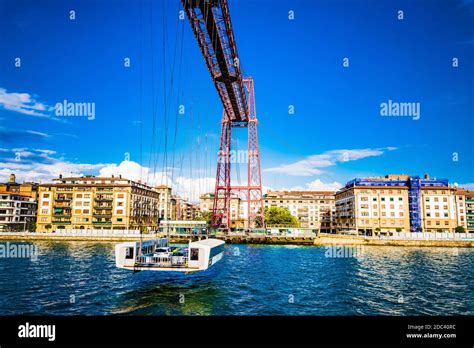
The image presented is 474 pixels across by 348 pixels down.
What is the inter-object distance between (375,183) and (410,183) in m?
7.29

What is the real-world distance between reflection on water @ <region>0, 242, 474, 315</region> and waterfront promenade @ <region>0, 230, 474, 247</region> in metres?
31.5

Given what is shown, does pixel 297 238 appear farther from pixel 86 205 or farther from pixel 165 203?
pixel 165 203

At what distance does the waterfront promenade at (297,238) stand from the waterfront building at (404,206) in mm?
13904

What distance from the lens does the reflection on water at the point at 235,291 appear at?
44.9 feet

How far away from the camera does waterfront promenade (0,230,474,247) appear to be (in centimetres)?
5525

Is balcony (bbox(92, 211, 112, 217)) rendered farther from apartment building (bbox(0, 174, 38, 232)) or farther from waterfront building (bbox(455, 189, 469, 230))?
waterfront building (bbox(455, 189, 469, 230))

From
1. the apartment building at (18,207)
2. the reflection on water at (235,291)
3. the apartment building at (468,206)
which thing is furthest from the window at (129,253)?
the apartment building at (468,206)

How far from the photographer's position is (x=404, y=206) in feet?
240

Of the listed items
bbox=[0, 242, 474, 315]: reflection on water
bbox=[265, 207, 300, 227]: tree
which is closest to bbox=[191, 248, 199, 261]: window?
bbox=[0, 242, 474, 315]: reflection on water

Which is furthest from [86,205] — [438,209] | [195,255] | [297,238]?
[438,209]

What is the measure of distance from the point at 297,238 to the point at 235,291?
145 feet

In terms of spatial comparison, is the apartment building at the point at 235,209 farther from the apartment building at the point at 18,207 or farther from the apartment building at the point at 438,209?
the apartment building at the point at 18,207

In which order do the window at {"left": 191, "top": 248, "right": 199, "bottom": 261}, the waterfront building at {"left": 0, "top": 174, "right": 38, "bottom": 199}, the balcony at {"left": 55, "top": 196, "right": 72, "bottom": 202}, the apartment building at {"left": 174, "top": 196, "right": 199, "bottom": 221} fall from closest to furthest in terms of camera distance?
the window at {"left": 191, "top": 248, "right": 199, "bottom": 261} → the balcony at {"left": 55, "top": 196, "right": 72, "bottom": 202} → the waterfront building at {"left": 0, "top": 174, "right": 38, "bottom": 199} → the apartment building at {"left": 174, "top": 196, "right": 199, "bottom": 221}

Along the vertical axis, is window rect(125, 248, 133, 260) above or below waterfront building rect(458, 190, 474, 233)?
below
